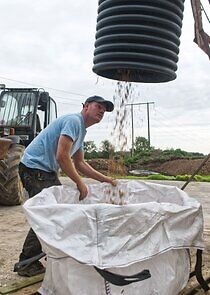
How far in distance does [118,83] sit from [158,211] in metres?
1.21

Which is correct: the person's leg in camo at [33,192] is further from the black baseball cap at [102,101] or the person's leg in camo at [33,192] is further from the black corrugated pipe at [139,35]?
the black corrugated pipe at [139,35]

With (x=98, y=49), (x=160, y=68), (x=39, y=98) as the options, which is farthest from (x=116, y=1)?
(x=39, y=98)

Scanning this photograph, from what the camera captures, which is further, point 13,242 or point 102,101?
point 13,242

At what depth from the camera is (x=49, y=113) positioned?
22.6 ft

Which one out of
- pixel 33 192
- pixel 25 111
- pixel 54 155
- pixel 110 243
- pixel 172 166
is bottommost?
pixel 172 166

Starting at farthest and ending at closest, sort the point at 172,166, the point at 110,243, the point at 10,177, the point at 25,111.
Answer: the point at 172,166 → the point at 25,111 → the point at 10,177 → the point at 110,243

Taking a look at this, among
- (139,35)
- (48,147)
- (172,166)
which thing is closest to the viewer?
(139,35)

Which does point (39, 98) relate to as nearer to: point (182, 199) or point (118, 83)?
point (118, 83)

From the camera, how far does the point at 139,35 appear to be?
249cm

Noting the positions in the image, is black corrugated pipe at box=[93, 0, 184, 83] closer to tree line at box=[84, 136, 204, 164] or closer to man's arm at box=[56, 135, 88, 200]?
man's arm at box=[56, 135, 88, 200]

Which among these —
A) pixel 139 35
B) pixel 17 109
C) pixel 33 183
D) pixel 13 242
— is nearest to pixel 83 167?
pixel 33 183

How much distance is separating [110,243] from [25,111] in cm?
497

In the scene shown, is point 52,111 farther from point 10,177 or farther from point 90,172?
point 90,172

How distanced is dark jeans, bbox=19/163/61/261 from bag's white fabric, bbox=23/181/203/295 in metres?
0.77
